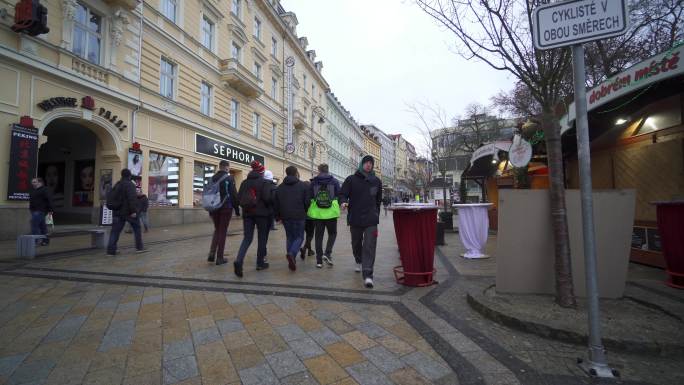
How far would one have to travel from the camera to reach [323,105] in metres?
40.7

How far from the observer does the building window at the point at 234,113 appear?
66.3 feet

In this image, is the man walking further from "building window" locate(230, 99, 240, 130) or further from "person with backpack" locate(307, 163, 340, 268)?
"building window" locate(230, 99, 240, 130)

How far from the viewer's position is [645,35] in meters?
12.0

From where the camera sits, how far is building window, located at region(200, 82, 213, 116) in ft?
58.3

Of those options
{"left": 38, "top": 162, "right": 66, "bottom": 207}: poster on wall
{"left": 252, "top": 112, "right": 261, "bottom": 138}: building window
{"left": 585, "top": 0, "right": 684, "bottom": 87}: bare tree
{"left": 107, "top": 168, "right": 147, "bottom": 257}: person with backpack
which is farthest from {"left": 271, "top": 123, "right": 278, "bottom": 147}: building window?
{"left": 585, "top": 0, "right": 684, "bottom": 87}: bare tree

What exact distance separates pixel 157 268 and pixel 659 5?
1534 centimetres

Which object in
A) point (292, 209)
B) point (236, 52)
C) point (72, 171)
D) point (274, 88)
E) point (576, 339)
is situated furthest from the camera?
point (274, 88)

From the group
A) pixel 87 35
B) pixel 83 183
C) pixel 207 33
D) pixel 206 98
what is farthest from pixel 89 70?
pixel 207 33

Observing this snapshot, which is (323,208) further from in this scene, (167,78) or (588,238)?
(167,78)

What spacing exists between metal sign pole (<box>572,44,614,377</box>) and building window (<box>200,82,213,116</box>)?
1830 centimetres

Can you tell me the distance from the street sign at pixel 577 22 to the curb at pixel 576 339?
220 cm

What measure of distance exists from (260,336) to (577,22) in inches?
133

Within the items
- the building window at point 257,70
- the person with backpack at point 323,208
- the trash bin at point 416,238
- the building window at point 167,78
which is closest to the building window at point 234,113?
the building window at point 257,70

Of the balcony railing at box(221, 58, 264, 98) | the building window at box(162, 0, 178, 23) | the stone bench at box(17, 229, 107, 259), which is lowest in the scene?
the stone bench at box(17, 229, 107, 259)
